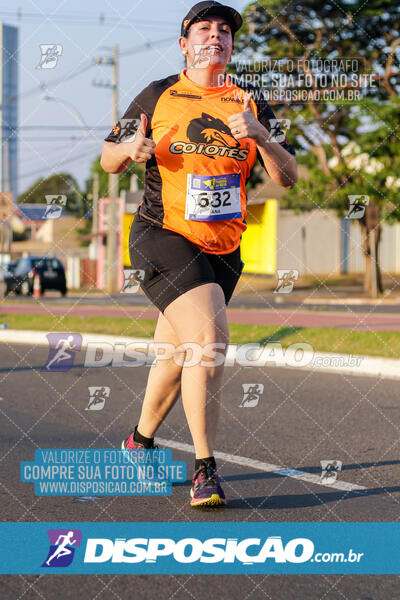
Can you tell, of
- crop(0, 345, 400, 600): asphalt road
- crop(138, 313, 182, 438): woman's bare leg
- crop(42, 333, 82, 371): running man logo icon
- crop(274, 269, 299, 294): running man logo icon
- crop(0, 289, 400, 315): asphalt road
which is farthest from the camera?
crop(0, 289, 400, 315): asphalt road

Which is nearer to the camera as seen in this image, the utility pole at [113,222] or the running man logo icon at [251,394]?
the running man logo icon at [251,394]

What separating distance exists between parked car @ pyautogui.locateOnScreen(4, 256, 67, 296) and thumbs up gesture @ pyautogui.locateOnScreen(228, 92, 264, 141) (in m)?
29.9

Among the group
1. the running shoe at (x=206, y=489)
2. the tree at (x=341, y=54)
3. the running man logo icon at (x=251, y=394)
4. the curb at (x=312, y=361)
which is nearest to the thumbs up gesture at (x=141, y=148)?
the running shoe at (x=206, y=489)

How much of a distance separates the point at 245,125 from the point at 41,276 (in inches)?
1206

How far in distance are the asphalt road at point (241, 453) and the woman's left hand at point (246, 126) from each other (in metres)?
1.58

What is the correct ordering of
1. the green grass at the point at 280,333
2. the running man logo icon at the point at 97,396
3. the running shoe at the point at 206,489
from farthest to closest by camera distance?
1. the green grass at the point at 280,333
2. the running man logo icon at the point at 97,396
3. the running shoe at the point at 206,489

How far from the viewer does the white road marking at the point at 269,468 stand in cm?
434

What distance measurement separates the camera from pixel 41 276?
3366 centimetres

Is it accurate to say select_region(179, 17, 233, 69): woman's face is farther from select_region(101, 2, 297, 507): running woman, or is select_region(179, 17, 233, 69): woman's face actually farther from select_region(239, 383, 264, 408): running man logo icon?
select_region(239, 383, 264, 408): running man logo icon

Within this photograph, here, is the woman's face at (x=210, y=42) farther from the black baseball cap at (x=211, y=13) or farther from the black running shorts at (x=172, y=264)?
the black running shorts at (x=172, y=264)

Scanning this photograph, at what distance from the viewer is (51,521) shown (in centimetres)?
364

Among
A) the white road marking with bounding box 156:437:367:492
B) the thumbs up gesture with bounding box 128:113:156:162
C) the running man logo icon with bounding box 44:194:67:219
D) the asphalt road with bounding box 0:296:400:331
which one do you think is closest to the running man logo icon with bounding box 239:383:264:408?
the white road marking with bounding box 156:437:367:492

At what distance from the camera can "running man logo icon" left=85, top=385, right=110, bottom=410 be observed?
274 inches

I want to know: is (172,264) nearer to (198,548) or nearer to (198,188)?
(198,188)
